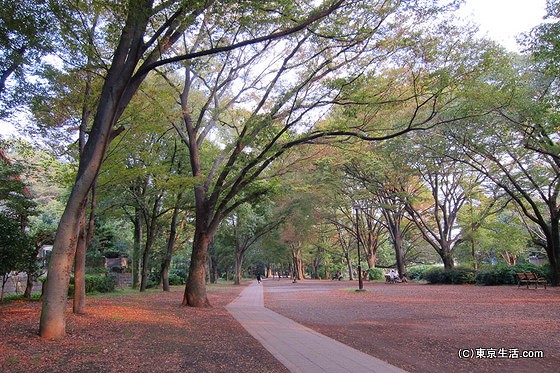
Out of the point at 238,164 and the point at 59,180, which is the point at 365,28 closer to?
the point at 238,164

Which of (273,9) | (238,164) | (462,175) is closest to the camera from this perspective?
(273,9)

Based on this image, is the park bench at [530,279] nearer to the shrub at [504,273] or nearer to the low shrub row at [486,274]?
the low shrub row at [486,274]

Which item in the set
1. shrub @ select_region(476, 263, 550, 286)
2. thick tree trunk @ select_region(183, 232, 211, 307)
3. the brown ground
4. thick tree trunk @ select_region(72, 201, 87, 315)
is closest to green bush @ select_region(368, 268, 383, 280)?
shrub @ select_region(476, 263, 550, 286)

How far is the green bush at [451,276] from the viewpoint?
24.0 metres

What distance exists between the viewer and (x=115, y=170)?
1321cm

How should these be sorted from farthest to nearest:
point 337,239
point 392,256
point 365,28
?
point 392,256 → point 337,239 → point 365,28

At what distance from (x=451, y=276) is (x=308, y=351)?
2174 cm

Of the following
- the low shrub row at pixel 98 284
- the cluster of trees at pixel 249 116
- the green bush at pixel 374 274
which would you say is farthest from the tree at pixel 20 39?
the green bush at pixel 374 274

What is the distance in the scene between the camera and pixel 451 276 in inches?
983

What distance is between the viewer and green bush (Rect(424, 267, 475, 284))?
2402cm

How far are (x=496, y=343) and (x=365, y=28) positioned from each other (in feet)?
23.6

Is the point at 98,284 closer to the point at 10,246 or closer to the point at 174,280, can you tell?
the point at 10,246

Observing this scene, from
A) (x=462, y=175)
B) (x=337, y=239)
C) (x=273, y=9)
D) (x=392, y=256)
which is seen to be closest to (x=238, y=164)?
(x=273, y=9)

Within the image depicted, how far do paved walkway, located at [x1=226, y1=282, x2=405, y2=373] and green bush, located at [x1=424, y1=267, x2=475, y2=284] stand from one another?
60.7 feet
